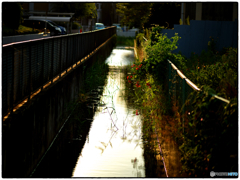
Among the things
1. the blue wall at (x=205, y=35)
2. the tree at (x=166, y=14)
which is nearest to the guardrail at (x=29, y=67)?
the blue wall at (x=205, y=35)

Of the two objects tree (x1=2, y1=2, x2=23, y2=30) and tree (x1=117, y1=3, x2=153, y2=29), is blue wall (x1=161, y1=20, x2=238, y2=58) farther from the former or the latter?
tree (x1=117, y1=3, x2=153, y2=29)

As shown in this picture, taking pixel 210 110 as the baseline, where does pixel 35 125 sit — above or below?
below

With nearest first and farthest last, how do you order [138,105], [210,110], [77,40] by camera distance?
1. [210,110]
2. [138,105]
3. [77,40]

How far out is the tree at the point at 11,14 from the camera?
29.0 m

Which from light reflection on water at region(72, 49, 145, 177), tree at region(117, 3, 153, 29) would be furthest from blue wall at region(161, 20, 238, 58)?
tree at region(117, 3, 153, 29)

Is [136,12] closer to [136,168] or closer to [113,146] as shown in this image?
[113,146]

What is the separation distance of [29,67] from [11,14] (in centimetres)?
2368

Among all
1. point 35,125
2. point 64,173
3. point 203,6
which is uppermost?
point 203,6

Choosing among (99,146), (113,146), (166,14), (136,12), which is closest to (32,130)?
(99,146)

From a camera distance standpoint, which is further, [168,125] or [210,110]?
[168,125]

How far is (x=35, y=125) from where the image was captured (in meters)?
6.23

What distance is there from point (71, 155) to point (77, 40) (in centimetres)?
827

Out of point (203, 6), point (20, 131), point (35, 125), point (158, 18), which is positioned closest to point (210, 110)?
point (20, 131)

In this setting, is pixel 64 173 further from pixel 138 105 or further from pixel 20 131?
pixel 138 105
